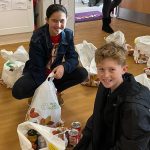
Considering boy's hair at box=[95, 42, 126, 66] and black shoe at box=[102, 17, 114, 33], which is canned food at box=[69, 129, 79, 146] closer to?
boy's hair at box=[95, 42, 126, 66]

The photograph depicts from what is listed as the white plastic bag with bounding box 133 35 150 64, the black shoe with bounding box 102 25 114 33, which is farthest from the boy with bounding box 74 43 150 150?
the black shoe with bounding box 102 25 114 33

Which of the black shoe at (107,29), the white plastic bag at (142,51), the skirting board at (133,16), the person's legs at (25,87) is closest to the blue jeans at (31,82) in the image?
the person's legs at (25,87)

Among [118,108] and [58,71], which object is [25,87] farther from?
[118,108]

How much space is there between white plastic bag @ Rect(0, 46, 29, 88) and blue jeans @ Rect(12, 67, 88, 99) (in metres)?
0.42

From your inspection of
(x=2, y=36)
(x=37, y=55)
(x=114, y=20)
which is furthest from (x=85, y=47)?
(x=114, y=20)

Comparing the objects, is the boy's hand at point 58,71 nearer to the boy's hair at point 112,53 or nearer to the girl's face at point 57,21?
the girl's face at point 57,21

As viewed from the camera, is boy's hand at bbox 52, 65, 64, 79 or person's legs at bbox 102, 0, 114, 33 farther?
person's legs at bbox 102, 0, 114, 33

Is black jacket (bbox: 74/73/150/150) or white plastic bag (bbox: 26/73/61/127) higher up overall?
black jacket (bbox: 74/73/150/150)

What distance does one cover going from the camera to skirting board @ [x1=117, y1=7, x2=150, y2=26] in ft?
14.7

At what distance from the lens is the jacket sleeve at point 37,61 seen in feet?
6.07

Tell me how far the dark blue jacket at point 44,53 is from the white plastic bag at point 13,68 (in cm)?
36

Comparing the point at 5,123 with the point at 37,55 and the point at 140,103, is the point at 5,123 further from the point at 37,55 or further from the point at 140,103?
the point at 140,103

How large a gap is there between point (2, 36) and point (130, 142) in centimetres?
272

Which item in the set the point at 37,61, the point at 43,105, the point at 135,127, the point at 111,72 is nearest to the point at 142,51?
the point at 37,61
